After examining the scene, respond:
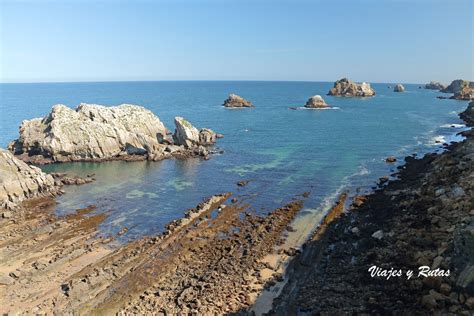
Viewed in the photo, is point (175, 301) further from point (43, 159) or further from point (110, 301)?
point (43, 159)

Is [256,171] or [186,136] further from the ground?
[186,136]

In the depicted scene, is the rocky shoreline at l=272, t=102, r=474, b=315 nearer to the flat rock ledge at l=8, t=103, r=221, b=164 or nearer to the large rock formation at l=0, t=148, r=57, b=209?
the large rock formation at l=0, t=148, r=57, b=209

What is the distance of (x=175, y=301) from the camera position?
27.3 meters

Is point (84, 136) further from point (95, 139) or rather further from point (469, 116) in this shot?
point (469, 116)

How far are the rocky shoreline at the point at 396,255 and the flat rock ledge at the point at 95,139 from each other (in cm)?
4090

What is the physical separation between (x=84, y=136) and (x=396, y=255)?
2405 inches

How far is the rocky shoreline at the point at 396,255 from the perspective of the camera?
76.4 feet

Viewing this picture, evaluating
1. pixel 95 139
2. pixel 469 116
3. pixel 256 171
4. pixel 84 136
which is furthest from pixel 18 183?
pixel 469 116

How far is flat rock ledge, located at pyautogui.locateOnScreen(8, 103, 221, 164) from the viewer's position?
70.4m

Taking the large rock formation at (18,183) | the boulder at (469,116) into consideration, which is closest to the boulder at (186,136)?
the large rock formation at (18,183)

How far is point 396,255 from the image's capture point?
29.4 meters

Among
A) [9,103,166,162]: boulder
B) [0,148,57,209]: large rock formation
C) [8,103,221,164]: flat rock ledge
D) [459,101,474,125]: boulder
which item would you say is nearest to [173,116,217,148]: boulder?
[8,103,221,164]: flat rock ledge

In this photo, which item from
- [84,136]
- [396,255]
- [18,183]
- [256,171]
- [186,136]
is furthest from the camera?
[186,136]

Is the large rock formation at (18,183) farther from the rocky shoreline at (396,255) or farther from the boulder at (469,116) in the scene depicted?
the boulder at (469,116)
